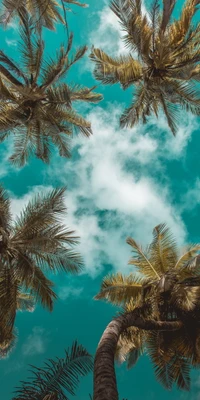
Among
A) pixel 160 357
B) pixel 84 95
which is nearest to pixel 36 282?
pixel 160 357

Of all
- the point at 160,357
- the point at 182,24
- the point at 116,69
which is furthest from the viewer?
the point at 116,69

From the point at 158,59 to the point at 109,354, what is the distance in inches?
353

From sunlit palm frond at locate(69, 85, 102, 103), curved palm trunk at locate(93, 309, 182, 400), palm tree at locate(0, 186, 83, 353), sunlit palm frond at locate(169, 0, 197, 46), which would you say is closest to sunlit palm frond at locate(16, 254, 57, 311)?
palm tree at locate(0, 186, 83, 353)

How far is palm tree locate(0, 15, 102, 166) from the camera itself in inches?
463

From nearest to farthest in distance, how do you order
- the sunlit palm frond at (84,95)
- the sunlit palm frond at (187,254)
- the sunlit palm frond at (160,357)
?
the sunlit palm frond at (160,357)
the sunlit palm frond at (187,254)
the sunlit palm frond at (84,95)

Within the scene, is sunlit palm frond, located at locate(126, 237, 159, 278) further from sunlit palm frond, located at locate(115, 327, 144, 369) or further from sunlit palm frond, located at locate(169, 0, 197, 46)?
sunlit palm frond, located at locate(169, 0, 197, 46)

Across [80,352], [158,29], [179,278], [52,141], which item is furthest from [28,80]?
[80,352]

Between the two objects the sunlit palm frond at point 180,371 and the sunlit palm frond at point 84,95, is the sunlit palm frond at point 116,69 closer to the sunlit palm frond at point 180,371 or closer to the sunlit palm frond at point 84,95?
the sunlit palm frond at point 84,95

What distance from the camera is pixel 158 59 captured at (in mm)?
11805

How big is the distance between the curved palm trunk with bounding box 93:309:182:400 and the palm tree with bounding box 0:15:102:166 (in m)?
6.90

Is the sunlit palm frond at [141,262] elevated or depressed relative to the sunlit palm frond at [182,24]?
depressed

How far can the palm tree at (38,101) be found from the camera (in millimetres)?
11766

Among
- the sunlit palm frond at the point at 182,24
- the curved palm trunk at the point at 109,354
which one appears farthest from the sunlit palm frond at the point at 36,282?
the sunlit palm frond at the point at 182,24

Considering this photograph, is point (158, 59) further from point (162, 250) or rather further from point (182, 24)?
point (162, 250)
